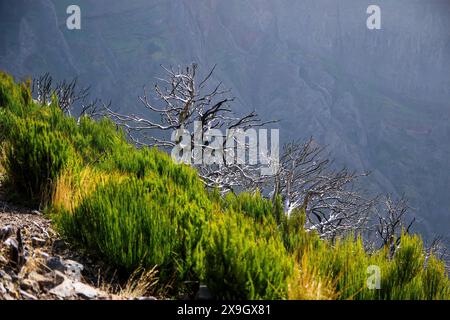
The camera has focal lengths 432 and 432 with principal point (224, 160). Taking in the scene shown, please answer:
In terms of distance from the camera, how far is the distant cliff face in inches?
2987

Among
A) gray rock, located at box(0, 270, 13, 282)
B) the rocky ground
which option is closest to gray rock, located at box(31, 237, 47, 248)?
the rocky ground

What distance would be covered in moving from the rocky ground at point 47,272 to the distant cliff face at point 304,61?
71.9 metres

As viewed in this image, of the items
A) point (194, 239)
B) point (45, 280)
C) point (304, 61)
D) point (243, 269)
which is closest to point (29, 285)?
point (45, 280)

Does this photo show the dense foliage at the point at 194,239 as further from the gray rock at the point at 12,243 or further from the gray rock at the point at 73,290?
the gray rock at the point at 12,243

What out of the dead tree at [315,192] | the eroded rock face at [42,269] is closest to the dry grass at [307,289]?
the eroded rock face at [42,269]

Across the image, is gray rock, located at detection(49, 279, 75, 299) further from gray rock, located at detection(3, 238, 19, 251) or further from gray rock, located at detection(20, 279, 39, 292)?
gray rock, located at detection(3, 238, 19, 251)

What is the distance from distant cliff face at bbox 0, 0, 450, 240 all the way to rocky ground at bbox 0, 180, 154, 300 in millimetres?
→ 71891

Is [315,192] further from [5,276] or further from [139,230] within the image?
[5,276]

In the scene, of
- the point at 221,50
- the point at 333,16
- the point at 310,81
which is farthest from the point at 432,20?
the point at 221,50

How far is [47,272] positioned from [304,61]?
3659 inches
